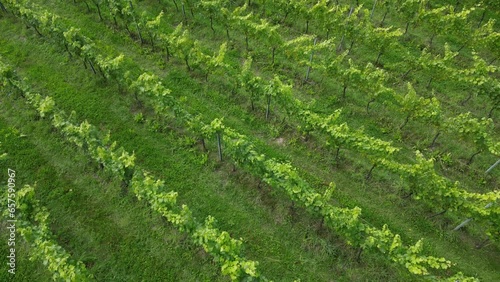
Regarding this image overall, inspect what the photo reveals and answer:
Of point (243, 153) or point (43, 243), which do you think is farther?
point (243, 153)

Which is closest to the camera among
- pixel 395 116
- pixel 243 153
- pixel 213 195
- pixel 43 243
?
pixel 43 243

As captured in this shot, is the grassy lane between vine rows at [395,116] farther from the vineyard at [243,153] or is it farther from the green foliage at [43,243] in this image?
the green foliage at [43,243]

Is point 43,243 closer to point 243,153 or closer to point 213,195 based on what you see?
point 213,195

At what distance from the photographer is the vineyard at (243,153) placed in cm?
1090

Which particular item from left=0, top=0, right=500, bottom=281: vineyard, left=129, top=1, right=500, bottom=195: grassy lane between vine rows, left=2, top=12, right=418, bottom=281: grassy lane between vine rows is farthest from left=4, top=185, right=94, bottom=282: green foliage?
left=129, top=1, right=500, bottom=195: grassy lane between vine rows

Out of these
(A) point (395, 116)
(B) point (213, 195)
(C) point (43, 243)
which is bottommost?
(B) point (213, 195)

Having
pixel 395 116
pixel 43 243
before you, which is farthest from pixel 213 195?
pixel 395 116

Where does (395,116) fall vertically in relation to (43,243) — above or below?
above

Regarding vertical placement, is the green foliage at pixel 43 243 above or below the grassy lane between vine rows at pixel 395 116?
below

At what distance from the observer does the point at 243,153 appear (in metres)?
11.7

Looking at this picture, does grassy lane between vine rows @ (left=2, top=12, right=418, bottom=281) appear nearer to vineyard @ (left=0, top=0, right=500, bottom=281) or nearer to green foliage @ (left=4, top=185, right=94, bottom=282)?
vineyard @ (left=0, top=0, right=500, bottom=281)

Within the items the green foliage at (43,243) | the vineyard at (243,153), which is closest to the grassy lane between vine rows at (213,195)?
the vineyard at (243,153)

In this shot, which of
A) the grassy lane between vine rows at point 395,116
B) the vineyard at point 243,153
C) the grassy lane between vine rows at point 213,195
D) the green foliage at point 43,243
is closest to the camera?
the green foliage at point 43,243

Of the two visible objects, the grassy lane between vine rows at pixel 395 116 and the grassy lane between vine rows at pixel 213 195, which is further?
the grassy lane between vine rows at pixel 395 116
